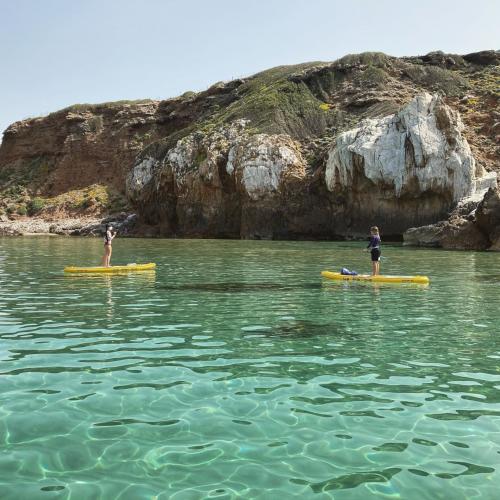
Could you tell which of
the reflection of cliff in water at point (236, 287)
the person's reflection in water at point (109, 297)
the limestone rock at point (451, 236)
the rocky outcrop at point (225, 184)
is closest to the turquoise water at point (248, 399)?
the person's reflection in water at point (109, 297)

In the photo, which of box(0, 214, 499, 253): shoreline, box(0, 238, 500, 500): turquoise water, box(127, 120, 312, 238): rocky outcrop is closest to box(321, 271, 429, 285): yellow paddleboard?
box(0, 238, 500, 500): turquoise water

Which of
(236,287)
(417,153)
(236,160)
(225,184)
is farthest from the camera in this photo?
(225,184)

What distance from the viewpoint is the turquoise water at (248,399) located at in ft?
16.8

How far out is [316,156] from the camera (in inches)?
2379

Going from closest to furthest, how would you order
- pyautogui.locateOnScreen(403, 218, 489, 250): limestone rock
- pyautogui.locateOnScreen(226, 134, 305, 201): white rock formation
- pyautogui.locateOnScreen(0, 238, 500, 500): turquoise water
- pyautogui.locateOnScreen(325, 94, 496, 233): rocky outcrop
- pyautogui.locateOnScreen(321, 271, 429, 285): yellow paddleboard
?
pyautogui.locateOnScreen(0, 238, 500, 500): turquoise water, pyautogui.locateOnScreen(321, 271, 429, 285): yellow paddleboard, pyautogui.locateOnScreen(403, 218, 489, 250): limestone rock, pyautogui.locateOnScreen(325, 94, 496, 233): rocky outcrop, pyautogui.locateOnScreen(226, 134, 305, 201): white rock formation

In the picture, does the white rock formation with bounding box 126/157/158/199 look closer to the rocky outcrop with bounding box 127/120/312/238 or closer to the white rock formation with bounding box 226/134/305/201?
the rocky outcrop with bounding box 127/120/312/238

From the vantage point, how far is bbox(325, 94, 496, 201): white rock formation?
1902 inches

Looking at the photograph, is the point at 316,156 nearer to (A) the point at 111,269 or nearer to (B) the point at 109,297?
(A) the point at 111,269

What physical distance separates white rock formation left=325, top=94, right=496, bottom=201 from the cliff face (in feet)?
0.30

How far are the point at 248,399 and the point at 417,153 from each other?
45076mm

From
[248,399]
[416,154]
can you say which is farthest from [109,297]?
[416,154]

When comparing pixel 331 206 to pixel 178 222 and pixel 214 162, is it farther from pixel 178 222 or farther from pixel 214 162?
pixel 178 222

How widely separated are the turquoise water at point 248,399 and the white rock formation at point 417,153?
35651 mm

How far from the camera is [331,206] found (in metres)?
55.7
